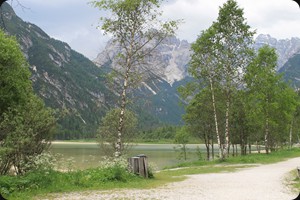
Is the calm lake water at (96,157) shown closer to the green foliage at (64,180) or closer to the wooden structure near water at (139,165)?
the green foliage at (64,180)

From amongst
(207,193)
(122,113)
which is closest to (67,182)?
(207,193)

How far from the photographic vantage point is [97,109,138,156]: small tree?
163 feet

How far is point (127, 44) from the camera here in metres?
26.5

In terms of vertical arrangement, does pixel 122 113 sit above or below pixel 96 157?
above

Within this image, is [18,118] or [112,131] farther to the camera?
[112,131]

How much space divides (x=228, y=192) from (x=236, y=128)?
129ft

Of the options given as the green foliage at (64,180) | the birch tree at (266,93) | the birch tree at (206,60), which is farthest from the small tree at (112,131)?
the green foliage at (64,180)

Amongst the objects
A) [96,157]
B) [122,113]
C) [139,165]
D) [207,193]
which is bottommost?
[96,157]

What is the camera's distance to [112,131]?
51062 millimetres

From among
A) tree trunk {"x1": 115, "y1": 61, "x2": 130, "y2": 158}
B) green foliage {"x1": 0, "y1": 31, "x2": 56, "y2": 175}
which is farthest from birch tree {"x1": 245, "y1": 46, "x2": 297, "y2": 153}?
green foliage {"x1": 0, "y1": 31, "x2": 56, "y2": 175}

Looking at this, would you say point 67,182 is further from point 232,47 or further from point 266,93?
point 266,93

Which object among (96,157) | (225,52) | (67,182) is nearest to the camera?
(67,182)

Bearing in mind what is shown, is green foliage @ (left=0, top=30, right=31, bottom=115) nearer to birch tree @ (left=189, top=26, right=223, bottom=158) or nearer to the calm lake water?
the calm lake water

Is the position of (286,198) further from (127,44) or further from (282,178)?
(127,44)
